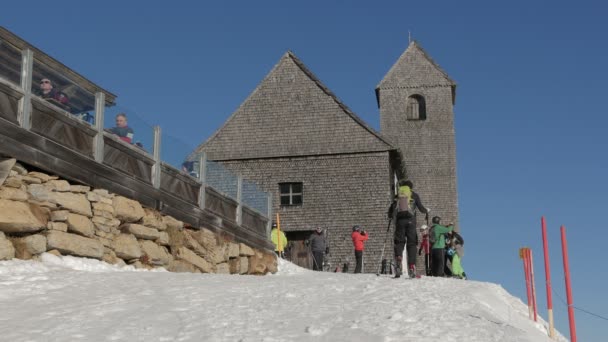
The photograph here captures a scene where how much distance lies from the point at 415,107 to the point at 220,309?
151ft

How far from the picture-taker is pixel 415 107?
5378cm

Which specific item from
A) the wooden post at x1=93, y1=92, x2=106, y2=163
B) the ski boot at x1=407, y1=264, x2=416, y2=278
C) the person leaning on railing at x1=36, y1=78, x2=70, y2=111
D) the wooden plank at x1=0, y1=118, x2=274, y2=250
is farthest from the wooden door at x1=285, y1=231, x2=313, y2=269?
the person leaning on railing at x1=36, y1=78, x2=70, y2=111

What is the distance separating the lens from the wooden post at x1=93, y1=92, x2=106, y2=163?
1280 centimetres

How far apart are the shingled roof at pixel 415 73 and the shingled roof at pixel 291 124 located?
20.9m

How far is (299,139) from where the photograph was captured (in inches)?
1300

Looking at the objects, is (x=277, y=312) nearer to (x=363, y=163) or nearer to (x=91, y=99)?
(x=91, y=99)

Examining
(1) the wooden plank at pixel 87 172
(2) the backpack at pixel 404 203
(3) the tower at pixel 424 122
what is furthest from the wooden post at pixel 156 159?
(3) the tower at pixel 424 122

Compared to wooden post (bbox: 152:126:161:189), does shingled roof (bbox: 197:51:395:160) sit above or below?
above

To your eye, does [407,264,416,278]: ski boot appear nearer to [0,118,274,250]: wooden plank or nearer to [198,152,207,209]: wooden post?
[0,118,274,250]: wooden plank

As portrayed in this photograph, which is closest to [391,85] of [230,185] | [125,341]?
[230,185]

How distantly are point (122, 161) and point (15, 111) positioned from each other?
2.73 m

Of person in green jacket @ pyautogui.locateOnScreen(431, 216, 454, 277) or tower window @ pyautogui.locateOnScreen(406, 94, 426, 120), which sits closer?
person in green jacket @ pyautogui.locateOnScreen(431, 216, 454, 277)

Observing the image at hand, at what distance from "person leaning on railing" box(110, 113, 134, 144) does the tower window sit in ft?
133

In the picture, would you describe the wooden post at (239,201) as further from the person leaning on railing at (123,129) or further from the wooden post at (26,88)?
the wooden post at (26,88)
